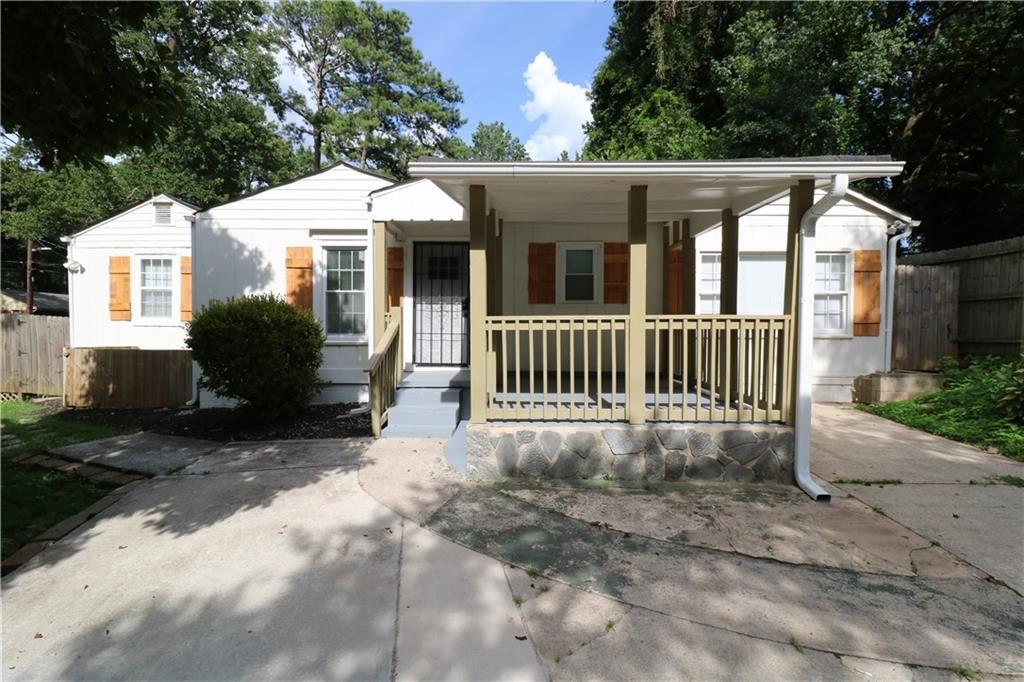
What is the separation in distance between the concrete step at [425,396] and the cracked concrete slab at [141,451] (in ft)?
7.18

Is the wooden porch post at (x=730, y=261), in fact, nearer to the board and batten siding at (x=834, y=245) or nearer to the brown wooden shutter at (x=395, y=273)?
the board and batten siding at (x=834, y=245)

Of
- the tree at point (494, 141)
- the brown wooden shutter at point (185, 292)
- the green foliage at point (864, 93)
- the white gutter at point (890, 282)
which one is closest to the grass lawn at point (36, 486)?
the brown wooden shutter at point (185, 292)

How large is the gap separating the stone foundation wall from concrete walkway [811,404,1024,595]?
0.73m

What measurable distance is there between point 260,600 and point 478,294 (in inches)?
113

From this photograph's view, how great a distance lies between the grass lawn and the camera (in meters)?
3.69

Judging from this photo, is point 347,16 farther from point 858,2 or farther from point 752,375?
point 752,375

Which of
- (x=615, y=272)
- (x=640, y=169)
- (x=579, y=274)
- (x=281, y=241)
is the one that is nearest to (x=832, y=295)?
(x=615, y=272)

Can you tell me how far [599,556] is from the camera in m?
3.18

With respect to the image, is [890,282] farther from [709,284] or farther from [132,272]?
[132,272]

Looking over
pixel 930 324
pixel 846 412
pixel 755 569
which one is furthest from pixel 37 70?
pixel 930 324

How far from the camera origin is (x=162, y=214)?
32.0 ft

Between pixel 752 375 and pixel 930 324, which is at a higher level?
pixel 930 324

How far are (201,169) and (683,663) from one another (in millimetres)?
21778

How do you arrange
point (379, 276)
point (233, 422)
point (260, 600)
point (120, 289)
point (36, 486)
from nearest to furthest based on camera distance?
1. point (260, 600)
2. point (36, 486)
3. point (379, 276)
4. point (233, 422)
5. point (120, 289)
